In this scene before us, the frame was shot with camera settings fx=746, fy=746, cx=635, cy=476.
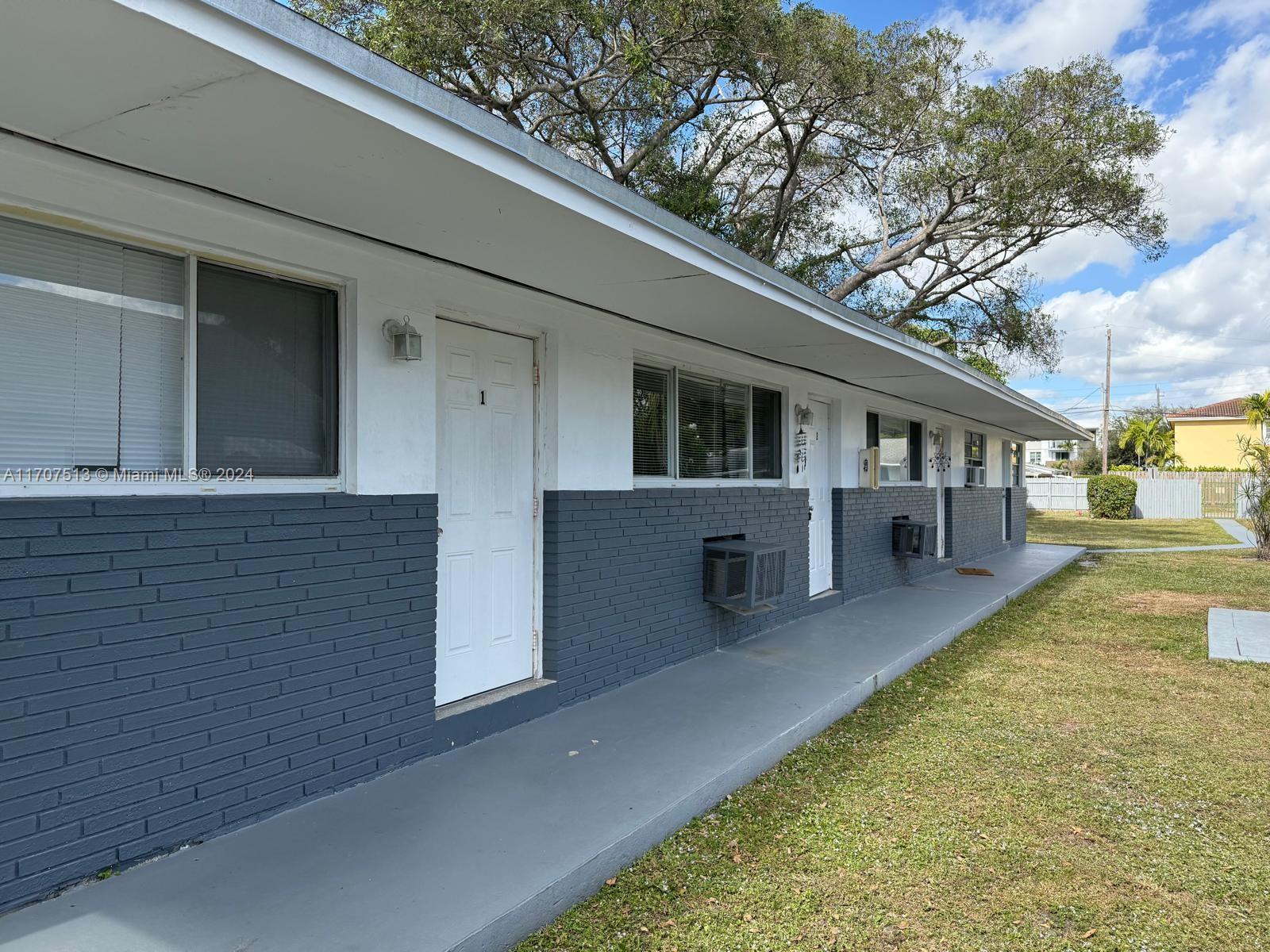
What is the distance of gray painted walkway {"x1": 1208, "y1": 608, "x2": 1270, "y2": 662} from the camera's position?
646cm

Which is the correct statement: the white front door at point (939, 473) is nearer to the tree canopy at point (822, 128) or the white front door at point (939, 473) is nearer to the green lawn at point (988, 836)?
the tree canopy at point (822, 128)

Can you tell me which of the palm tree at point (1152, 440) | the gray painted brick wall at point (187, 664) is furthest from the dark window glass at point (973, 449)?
the palm tree at point (1152, 440)

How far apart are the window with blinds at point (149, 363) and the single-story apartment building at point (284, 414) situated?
0.01 m

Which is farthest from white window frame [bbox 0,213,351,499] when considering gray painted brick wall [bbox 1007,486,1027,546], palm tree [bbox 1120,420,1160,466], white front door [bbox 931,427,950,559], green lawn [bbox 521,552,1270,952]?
palm tree [bbox 1120,420,1160,466]

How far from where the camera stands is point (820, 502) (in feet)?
26.6

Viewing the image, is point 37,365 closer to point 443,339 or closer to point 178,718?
point 178,718

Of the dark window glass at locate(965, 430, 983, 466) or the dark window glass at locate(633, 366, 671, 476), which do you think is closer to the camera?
the dark window glass at locate(633, 366, 671, 476)

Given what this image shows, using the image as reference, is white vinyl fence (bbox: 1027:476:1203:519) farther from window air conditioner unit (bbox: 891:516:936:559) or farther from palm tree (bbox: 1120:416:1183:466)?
window air conditioner unit (bbox: 891:516:936:559)

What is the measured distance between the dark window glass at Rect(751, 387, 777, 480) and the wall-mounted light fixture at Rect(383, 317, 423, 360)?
3934 millimetres

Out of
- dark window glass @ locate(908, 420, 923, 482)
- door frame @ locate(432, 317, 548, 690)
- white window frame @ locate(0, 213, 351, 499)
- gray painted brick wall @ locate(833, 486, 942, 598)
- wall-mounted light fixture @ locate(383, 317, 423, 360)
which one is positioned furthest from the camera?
Result: dark window glass @ locate(908, 420, 923, 482)

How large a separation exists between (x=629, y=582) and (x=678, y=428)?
1.37 meters

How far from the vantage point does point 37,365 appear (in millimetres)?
2508

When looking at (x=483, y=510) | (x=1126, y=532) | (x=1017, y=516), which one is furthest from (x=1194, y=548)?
(x=483, y=510)

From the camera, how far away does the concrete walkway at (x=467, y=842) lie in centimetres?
231
